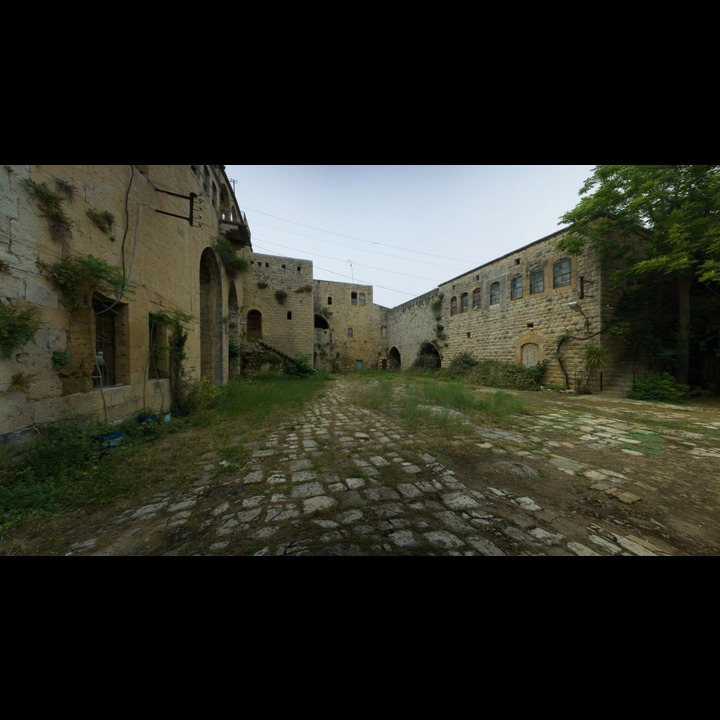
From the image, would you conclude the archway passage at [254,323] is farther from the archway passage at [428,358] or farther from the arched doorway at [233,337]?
the archway passage at [428,358]

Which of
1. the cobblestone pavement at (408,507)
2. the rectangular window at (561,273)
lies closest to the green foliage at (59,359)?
the cobblestone pavement at (408,507)

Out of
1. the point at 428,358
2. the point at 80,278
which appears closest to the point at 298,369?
the point at 428,358

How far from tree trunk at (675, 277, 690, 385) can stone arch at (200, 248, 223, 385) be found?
15.6 m

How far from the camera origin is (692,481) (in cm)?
278

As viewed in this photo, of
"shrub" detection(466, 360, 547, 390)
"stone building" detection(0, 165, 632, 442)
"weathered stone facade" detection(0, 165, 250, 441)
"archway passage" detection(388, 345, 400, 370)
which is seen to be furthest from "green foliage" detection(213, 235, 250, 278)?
"archway passage" detection(388, 345, 400, 370)

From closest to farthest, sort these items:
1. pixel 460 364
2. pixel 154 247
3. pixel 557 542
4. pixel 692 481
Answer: pixel 557 542, pixel 692 481, pixel 154 247, pixel 460 364

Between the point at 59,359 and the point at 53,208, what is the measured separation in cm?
190

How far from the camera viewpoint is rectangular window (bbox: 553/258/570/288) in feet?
33.6

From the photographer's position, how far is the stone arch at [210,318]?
30.4 ft
